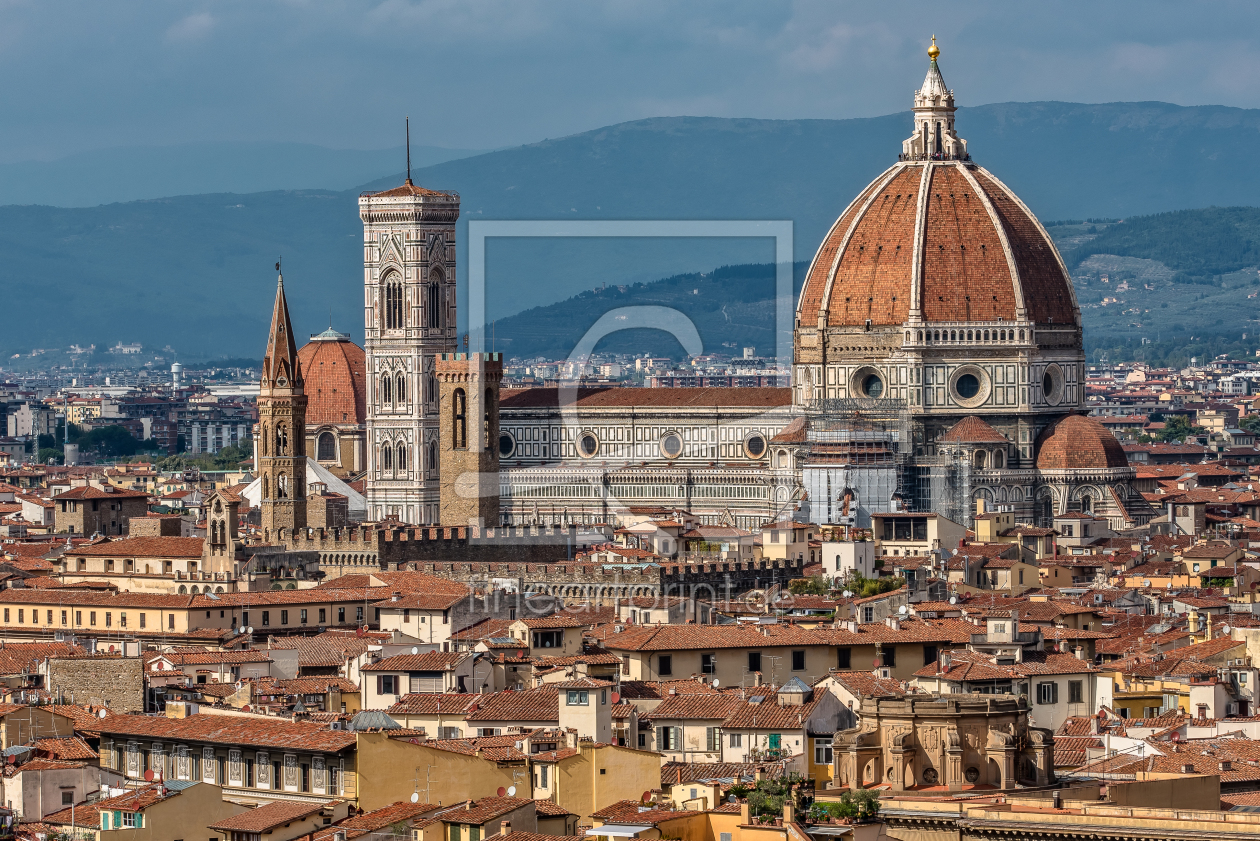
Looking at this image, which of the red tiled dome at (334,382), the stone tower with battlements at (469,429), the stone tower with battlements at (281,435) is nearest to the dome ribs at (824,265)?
the stone tower with battlements at (469,429)

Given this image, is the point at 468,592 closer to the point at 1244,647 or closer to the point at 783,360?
the point at 1244,647

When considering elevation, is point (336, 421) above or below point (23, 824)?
above

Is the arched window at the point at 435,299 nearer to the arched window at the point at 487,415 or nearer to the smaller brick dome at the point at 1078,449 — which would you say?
the arched window at the point at 487,415

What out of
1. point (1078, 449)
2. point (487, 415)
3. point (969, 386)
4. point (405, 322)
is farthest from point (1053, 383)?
point (405, 322)

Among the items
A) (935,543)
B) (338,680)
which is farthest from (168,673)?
(935,543)

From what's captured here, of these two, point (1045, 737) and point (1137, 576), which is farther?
point (1137, 576)

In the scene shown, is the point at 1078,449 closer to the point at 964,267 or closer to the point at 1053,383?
the point at 1053,383
